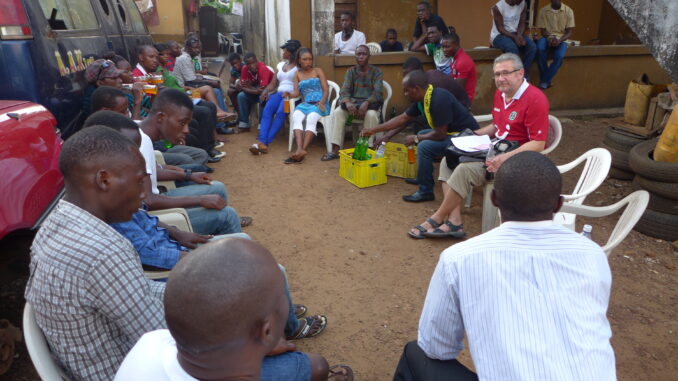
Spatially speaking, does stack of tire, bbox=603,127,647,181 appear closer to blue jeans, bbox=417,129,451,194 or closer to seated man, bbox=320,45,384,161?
blue jeans, bbox=417,129,451,194

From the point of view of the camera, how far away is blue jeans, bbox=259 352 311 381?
1.71 meters

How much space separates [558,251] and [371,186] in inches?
145

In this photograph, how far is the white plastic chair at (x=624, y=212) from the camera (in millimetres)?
2568

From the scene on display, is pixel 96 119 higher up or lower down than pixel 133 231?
higher up

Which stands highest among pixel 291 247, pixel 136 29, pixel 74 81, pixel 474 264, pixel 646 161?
pixel 136 29

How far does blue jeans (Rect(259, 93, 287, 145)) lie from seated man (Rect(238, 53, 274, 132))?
2.96 feet

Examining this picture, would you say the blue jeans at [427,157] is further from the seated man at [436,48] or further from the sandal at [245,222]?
the seated man at [436,48]

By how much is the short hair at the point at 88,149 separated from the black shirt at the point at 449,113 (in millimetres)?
3083

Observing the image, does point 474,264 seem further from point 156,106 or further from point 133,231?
point 156,106

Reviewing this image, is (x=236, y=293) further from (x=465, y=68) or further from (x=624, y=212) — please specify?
(x=465, y=68)

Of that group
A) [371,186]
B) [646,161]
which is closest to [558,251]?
[646,161]

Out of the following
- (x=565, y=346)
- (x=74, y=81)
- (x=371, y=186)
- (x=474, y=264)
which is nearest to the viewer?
(x=565, y=346)

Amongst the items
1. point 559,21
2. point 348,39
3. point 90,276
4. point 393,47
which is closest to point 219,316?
point 90,276

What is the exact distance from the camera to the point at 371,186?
5.14 m
